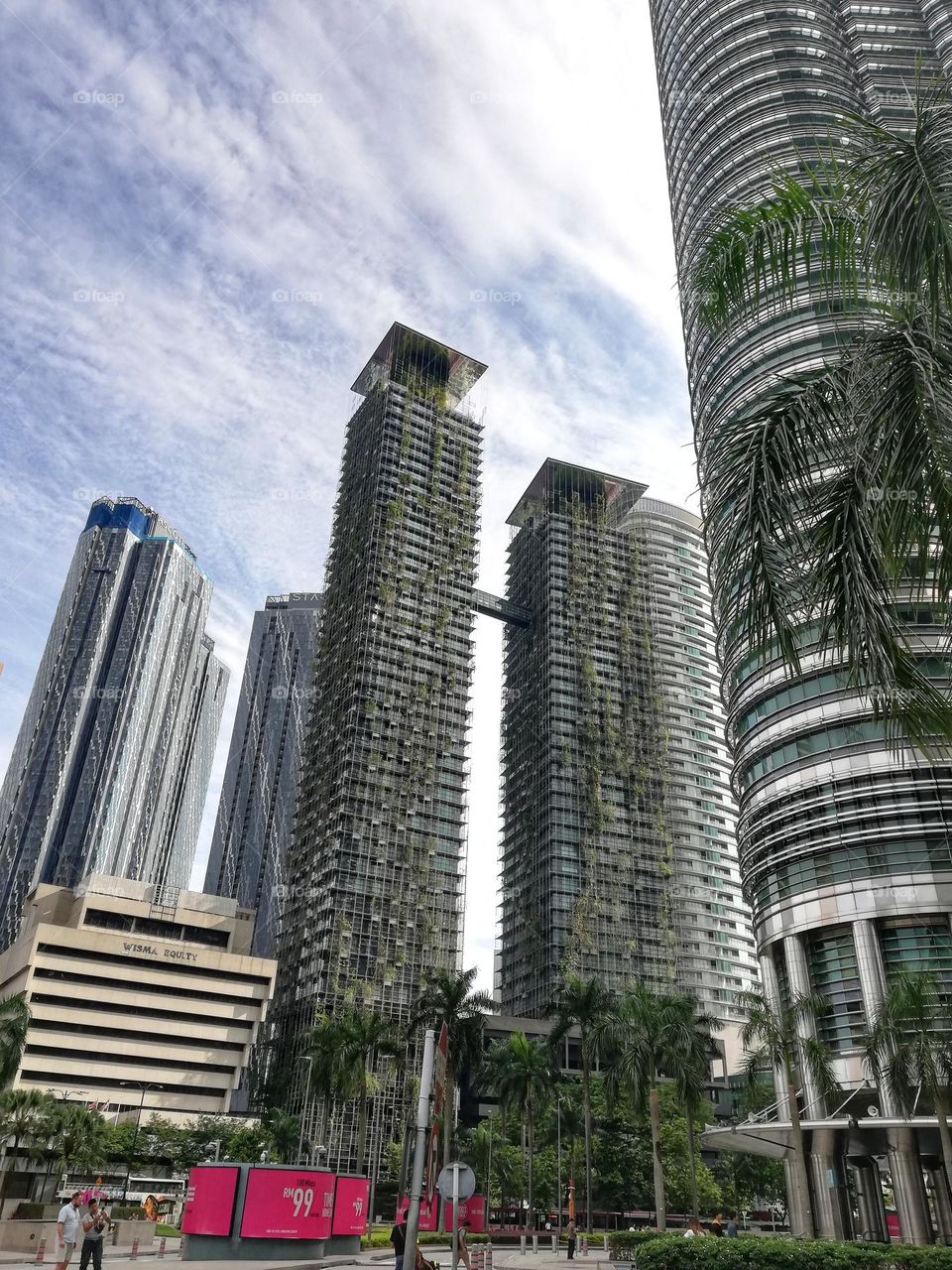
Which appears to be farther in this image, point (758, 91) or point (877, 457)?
point (758, 91)

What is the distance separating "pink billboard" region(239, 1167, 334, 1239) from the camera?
101 ft

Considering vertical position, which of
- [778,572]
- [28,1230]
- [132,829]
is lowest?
[28,1230]

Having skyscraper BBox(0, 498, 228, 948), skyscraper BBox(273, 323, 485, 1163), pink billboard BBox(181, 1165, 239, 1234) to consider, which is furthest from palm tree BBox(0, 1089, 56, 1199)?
skyscraper BBox(0, 498, 228, 948)

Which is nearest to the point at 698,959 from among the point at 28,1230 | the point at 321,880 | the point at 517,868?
the point at 517,868

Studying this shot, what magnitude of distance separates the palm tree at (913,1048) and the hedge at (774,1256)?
59.9 ft

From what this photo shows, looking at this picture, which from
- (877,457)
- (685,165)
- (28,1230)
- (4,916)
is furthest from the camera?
(4,916)

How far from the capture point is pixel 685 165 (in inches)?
3462

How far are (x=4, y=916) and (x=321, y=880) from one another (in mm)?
100679

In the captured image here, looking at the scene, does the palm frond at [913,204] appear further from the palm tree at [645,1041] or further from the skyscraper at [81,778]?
the skyscraper at [81,778]

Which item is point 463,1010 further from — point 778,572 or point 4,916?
point 4,916

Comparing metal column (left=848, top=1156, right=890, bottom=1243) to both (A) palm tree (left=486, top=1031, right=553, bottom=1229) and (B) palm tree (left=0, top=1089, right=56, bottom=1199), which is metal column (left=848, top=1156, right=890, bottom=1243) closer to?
(A) palm tree (left=486, top=1031, right=553, bottom=1229)

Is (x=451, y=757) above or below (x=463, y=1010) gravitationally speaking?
above

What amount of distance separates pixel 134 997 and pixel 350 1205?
75.2 m

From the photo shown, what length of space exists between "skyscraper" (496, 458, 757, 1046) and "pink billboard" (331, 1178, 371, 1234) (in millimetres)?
80903
